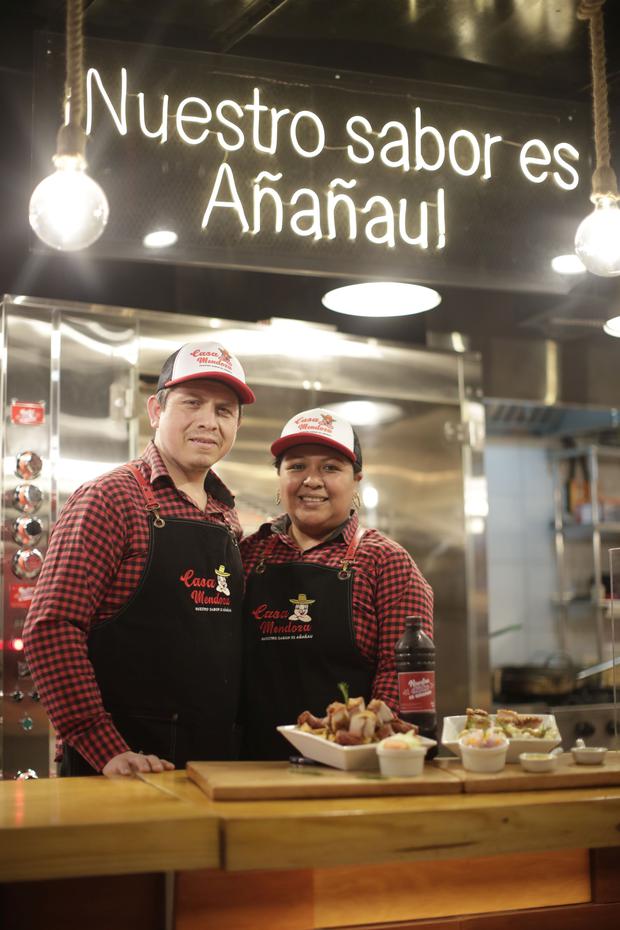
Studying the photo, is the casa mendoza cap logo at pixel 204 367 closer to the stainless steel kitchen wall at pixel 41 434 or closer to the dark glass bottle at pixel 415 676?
the dark glass bottle at pixel 415 676

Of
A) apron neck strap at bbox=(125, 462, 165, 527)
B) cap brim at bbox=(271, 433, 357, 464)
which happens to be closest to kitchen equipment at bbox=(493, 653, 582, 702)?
cap brim at bbox=(271, 433, 357, 464)

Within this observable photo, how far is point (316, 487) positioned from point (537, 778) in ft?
4.11

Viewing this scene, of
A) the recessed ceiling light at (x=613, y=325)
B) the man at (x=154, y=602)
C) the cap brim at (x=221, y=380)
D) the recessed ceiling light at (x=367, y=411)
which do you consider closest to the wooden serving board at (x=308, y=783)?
the man at (x=154, y=602)

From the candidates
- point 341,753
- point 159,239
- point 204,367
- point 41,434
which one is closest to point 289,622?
point 204,367

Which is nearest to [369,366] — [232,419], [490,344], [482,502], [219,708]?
[482,502]

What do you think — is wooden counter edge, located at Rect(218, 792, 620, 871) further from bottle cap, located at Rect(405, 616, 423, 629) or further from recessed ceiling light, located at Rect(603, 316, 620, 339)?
recessed ceiling light, located at Rect(603, 316, 620, 339)

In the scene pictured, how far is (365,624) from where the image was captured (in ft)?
10.00

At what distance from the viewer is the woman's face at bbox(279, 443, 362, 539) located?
10.4ft

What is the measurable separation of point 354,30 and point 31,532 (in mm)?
2031

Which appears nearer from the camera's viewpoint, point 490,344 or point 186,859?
point 186,859

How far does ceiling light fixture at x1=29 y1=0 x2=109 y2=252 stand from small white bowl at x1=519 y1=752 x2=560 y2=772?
144 centimetres

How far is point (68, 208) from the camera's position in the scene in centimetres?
237

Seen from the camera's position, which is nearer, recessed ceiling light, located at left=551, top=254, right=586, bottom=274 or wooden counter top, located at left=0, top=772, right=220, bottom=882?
wooden counter top, located at left=0, top=772, right=220, bottom=882

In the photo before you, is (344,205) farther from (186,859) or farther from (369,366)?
(186,859)
